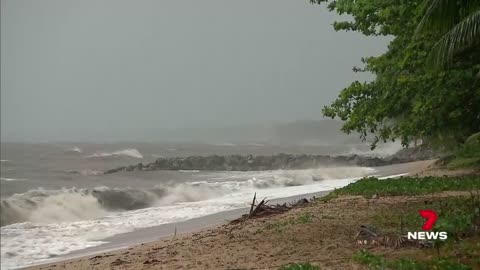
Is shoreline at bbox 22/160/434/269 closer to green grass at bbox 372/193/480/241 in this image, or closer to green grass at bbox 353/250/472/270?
green grass at bbox 372/193/480/241

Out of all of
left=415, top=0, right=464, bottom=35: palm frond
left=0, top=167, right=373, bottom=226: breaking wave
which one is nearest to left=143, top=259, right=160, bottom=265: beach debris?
left=415, top=0, right=464, bottom=35: palm frond

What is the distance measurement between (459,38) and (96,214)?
1598 centimetres

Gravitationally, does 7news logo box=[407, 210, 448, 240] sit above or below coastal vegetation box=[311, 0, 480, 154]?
below

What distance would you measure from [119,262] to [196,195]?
16.1 meters

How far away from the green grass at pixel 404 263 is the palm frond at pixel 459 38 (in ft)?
10.7

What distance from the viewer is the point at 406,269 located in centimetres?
554

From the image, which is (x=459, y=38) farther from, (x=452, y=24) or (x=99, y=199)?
(x=99, y=199)

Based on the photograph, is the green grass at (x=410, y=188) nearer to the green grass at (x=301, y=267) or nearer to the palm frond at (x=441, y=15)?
the palm frond at (x=441, y=15)

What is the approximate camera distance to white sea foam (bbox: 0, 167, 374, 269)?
1277 centimetres

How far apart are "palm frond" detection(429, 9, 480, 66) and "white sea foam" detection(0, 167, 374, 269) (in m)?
9.01

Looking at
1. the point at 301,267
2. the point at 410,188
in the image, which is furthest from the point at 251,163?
the point at 301,267

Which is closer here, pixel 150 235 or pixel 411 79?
pixel 411 79

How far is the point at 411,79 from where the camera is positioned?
1089 cm

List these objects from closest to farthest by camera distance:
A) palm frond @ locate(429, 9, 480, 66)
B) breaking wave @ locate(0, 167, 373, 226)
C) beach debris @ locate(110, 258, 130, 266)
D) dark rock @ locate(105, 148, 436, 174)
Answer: palm frond @ locate(429, 9, 480, 66) → beach debris @ locate(110, 258, 130, 266) → breaking wave @ locate(0, 167, 373, 226) → dark rock @ locate(105, 148, 436, 174)
